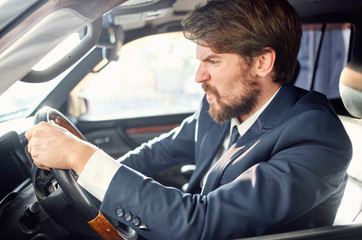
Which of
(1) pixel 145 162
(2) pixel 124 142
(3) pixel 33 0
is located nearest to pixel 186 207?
(3) pixel 33 0

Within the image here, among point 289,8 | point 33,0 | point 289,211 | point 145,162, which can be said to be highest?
point 33,0

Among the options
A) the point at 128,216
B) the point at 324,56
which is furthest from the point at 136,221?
the point at 324,56

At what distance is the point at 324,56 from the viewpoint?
8.73 ft

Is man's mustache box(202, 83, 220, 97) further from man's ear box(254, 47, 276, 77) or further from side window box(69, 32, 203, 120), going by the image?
side window box(69, 32, 203, 120)

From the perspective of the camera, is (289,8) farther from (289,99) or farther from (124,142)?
(124,142)

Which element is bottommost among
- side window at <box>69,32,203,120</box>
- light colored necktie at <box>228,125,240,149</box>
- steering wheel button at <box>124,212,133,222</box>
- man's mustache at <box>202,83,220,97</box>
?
side window at <box>69,32,203,120</box>

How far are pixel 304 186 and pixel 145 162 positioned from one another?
93 centimetres

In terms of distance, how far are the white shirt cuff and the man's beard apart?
481 mm

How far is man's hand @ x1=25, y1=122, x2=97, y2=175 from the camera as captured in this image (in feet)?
3.15

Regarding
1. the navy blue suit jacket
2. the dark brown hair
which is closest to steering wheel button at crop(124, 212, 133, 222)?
the navy blue suit jacket

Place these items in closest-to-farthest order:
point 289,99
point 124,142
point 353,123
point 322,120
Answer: point 322,120, point 289,99, point 353,123, point 124,142

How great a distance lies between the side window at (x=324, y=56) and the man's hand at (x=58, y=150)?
1.85 meters

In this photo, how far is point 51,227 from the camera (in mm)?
1312

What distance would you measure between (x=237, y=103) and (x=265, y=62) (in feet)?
0.60
